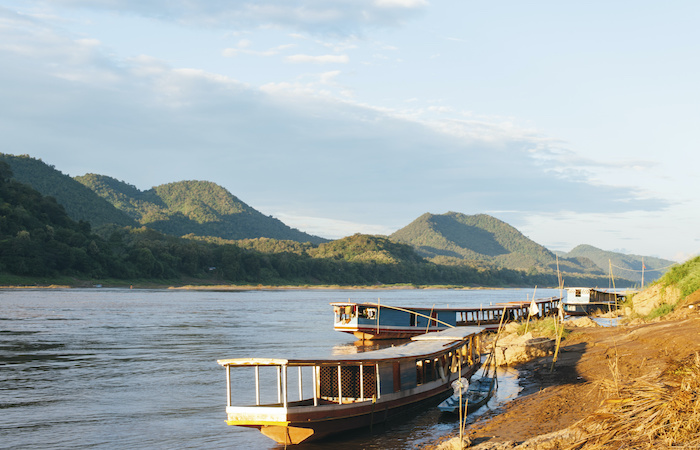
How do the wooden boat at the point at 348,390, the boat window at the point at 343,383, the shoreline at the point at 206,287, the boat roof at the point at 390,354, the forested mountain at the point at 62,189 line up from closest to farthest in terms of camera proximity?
the boat roof at the point at 390,354
the wooden boat at the point at 348,390
the boat window at the point at 343,383
the shoreline at the point at 206,287
the forested mountain at the point at 62,189

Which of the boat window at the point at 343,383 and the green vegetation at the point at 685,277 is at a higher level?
the green vegetation at the point at 685,277

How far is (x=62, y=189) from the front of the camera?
165 m

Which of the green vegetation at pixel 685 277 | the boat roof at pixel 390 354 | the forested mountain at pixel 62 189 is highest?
the forested mountain at pixel 62 189

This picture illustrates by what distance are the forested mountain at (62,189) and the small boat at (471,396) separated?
156 m

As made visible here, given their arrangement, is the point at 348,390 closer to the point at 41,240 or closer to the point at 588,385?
the point at 588,385

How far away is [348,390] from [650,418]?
31.6ft

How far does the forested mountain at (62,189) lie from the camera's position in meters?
162

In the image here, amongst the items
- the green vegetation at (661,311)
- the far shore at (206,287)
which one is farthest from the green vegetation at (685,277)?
the far shore at (206,287)

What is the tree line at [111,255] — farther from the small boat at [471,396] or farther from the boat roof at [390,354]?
the small boat at [471,396]

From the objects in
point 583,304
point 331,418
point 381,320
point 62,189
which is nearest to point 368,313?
point 381,320

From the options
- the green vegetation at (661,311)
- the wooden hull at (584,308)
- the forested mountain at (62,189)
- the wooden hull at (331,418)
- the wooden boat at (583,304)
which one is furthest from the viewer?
the forested mountain at (62,189)

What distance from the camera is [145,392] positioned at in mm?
25250

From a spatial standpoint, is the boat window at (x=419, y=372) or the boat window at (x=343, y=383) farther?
the boat window at (x=419, y=372)

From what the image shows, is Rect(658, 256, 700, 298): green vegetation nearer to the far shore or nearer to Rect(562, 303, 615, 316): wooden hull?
Rect(562, 303, 615, 316): wooden hull
